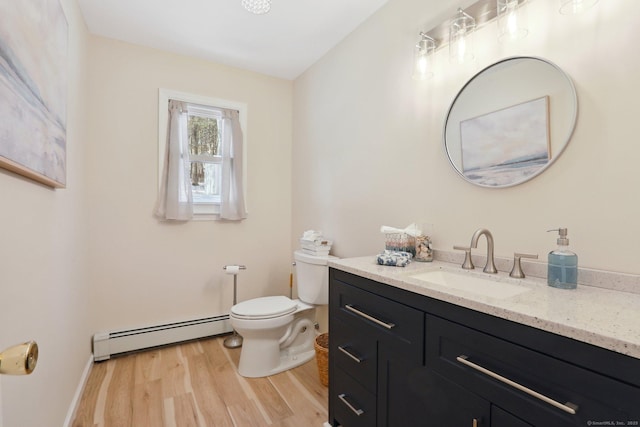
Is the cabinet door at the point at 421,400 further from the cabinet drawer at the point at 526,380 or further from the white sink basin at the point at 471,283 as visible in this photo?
the white sink basin at the point at 471,283

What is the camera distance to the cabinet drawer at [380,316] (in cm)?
109

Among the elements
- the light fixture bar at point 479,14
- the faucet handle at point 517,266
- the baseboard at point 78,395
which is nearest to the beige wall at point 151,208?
the baseboard at point 78,395

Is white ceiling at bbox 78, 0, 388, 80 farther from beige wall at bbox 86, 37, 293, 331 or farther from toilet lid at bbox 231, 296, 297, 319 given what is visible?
toilet lid at bbox 231, 296, 297, 319

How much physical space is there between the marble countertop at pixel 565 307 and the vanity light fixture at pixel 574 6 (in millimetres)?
987

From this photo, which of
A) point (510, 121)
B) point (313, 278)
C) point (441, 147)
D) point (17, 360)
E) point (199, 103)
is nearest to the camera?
point (17, 360)

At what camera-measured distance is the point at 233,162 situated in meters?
2.71

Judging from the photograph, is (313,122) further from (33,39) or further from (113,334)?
(113,334)

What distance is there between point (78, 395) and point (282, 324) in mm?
1235

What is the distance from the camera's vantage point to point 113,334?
231 centimetres

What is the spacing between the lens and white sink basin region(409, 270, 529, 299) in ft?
3.65

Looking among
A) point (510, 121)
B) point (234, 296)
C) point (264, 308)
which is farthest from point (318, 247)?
point (510, 121)

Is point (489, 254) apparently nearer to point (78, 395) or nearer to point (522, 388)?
point (522, 388)

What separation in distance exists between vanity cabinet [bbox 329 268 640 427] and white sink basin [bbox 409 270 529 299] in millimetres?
198

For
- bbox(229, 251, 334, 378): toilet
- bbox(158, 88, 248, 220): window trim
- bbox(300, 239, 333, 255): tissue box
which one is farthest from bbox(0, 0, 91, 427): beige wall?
bbox(300, 239, 333, 255): tissue box
